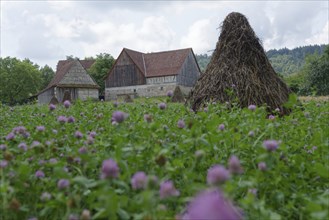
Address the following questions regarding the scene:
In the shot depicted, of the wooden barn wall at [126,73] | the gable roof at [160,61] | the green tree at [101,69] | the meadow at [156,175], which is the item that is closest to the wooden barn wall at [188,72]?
the gable roof at [160,61]

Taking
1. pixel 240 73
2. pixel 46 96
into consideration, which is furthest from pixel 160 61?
pixel 240 73

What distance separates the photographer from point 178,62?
1924 inches

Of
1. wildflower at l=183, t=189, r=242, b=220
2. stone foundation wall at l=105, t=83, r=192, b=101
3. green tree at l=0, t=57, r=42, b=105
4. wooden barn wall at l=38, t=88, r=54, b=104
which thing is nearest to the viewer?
wildflower at l=183, t=189, r=242, b=220

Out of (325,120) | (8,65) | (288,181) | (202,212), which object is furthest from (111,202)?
(8,65)

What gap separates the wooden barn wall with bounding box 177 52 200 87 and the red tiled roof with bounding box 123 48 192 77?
0.89m

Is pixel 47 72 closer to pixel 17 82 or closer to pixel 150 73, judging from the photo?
pixel 17 82

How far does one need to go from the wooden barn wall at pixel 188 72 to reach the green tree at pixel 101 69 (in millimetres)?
13909

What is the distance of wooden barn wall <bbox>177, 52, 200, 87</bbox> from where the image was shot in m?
48.7

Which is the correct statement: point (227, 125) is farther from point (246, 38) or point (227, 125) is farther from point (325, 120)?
point (246, 38)

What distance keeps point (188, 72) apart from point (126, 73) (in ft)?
27.8

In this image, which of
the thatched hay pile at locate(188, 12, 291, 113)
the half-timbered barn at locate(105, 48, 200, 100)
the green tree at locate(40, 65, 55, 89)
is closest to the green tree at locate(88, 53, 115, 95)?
the half-timbered barn at locate(105, 48, 200, 100)

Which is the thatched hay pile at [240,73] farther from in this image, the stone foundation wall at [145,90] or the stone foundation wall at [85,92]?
the stone foundation wall at [145,90]

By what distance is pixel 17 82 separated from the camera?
6122 cm

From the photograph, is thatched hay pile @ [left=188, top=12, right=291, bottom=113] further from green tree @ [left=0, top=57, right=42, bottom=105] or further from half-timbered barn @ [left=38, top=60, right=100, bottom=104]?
green tree @ [left=0, top=57, right=42, bottom=105]
